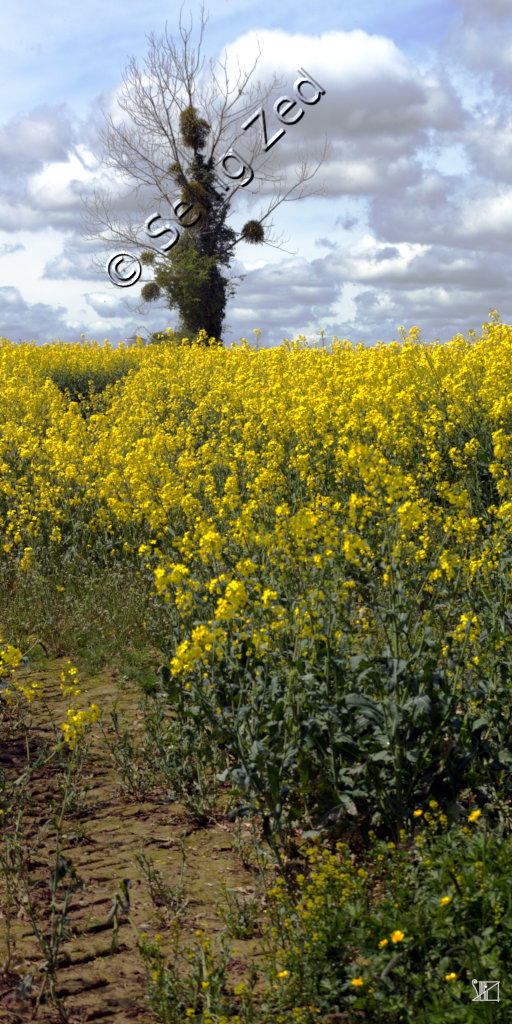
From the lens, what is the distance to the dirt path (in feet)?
8.61

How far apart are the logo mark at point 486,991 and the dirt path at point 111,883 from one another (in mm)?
878

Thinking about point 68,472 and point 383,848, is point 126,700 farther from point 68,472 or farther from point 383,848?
point 68,472

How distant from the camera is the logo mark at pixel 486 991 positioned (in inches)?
81.4

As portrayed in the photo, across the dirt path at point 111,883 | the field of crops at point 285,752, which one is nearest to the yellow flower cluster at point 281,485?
the field of crops at point 285,752

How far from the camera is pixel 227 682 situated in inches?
157

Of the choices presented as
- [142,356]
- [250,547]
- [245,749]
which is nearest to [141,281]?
[142,356]

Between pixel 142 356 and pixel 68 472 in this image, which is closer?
pixel 68 472

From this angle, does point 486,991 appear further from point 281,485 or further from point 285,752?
point 281,485

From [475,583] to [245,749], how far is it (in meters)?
2.03

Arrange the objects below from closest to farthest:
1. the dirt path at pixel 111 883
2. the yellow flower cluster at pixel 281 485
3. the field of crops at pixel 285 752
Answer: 1. the field of crops at pixel 285 752
2. the dirt path at pixel 111 883
3. the yellow flower cluster at pixel 281 485

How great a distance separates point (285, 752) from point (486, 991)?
1.32 meters

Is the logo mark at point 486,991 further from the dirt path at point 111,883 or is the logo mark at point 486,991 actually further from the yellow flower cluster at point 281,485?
the yellow flower cluster at point 281,485

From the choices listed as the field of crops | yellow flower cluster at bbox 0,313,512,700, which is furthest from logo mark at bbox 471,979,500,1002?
yellow flower cluster at bbox 0,313,512,700

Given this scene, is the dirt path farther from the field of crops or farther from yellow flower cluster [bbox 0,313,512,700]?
yellow flower cluster [bbox 0,313,512,700]
